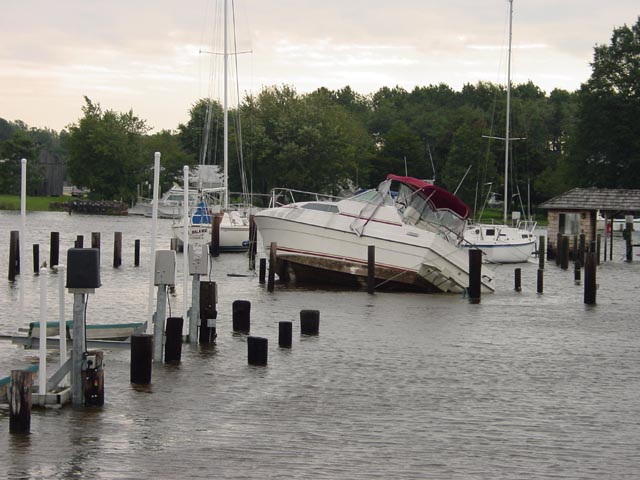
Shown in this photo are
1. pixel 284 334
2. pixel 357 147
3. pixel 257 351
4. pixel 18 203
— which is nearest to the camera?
pixel 257 351

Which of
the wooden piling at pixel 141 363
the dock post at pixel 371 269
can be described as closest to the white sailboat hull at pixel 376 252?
the dock post at pixel 371 269

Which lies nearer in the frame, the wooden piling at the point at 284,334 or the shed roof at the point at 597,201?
the wooden piling at the point at 284,334

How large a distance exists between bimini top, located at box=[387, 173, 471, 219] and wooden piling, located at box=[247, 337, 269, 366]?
20.3 m

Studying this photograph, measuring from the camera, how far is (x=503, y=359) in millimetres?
23375

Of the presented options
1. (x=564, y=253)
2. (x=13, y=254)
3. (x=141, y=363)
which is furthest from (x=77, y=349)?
(x=564, y=253)

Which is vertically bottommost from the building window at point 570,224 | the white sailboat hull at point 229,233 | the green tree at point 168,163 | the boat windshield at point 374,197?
the white sailboat hull at point 229,233

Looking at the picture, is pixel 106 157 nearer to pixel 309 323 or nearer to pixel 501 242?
pixel 501 242

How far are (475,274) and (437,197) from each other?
4416 mm

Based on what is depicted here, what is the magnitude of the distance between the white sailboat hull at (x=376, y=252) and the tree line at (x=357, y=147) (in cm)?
3744

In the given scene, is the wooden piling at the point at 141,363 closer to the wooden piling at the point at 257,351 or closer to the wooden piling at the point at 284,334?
the wooden piling at the point at 257,351

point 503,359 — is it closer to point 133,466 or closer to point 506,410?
point 506,410

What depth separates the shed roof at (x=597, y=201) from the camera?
65938 mm

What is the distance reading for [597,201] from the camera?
218 feet

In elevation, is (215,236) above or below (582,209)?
below
